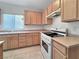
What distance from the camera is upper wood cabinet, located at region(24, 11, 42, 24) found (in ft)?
17.2

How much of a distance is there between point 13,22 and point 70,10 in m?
3.86

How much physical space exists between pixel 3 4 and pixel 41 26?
2645 millimetres

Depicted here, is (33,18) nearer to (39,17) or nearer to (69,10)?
(39,17)

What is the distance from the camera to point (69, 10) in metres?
1.96

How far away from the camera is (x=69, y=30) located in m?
2.59

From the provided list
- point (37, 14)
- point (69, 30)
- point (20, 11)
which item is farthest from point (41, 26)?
point (69, 30)

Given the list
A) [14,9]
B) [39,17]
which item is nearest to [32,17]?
[39,17]

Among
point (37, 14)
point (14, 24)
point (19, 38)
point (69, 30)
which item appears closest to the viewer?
point (69, 30)

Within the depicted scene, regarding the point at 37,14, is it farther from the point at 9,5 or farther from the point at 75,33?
the point at 75,33

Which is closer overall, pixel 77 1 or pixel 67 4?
pixel 77 1

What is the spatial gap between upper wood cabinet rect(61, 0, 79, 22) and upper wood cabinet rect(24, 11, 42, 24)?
330cm

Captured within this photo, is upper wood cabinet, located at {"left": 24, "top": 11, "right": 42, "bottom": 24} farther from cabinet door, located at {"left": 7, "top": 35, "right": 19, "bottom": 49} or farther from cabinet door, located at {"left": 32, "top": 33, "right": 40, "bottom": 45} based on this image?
cabinet door, located at {"left": 7, "top": 35, "right": 19, "bottom": 49}

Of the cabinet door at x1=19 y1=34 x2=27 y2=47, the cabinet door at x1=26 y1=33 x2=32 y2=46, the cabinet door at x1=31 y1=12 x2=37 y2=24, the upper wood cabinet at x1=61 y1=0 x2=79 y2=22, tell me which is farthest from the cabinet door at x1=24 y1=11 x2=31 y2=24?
the upper wood cabinet at x1=61 y1=0 x2=79 y2=22

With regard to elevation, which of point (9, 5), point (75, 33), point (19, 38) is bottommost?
point (19, 38)
